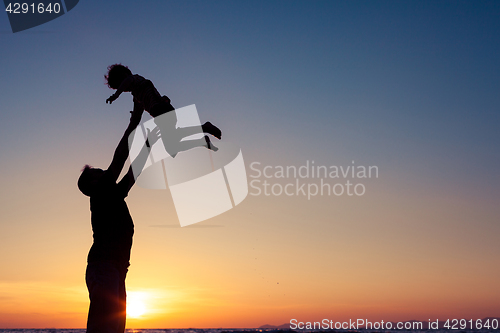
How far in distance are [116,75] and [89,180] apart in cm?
414

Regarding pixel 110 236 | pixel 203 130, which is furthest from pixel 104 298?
pixel 203 130

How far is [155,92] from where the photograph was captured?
21.3 ft

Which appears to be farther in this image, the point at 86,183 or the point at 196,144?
the point at 196,144

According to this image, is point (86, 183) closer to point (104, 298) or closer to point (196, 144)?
point (104, 298)

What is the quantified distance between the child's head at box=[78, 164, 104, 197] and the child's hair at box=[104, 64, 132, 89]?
398 cm

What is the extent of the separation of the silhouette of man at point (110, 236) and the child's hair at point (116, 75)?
12.9 feet

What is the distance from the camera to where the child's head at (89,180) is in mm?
2947

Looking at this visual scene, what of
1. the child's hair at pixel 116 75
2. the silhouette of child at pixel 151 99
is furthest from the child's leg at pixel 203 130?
the child's hair at pixel 116 75

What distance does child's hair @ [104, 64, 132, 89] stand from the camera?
6691mm

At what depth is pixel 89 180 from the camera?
9.77 feet

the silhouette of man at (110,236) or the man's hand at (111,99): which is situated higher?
the man's hand at (111,99)

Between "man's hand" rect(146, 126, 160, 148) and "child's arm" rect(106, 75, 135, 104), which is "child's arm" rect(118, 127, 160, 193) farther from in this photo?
"child's arm" rect(106, 75, 135, 104)

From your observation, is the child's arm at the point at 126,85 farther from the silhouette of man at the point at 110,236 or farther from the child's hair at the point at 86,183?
the silhouette of man at the point at 110,236

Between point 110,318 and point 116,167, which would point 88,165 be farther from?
point 110,318
